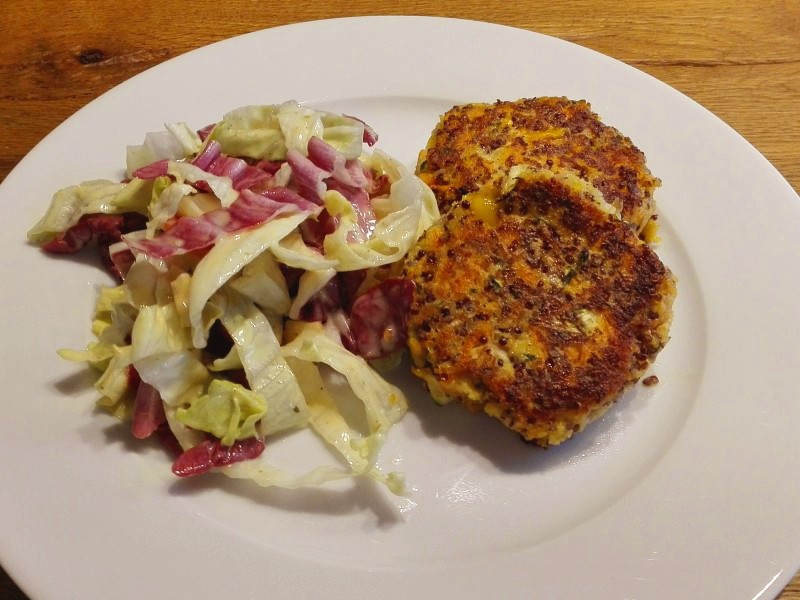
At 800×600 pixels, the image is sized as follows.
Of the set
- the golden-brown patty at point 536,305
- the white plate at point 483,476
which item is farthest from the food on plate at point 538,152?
the white plate at point 483,476

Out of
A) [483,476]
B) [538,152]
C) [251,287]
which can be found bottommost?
[483,476]

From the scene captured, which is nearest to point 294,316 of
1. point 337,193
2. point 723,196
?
point 337,193

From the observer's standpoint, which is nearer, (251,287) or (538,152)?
(251,287)

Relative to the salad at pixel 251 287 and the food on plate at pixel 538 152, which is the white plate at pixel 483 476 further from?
the food on plate at pixel 538 152

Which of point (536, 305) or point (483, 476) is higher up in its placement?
point (536, 305)

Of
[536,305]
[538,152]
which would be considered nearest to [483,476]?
[536,305]

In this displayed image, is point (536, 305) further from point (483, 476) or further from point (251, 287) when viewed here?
point (251, 287)
